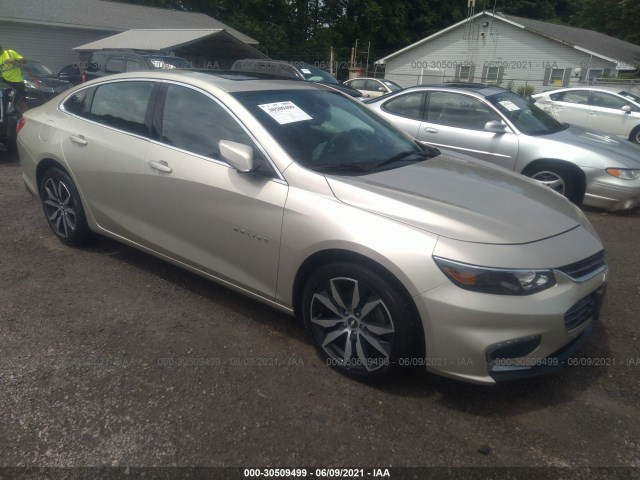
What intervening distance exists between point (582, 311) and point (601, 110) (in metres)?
12.6

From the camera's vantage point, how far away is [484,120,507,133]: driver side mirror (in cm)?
636

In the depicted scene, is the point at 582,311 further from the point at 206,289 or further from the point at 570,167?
the point at 570,167

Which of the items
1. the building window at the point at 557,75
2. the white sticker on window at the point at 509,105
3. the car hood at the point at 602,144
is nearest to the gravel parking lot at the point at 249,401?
the car hood at the point at 602,144

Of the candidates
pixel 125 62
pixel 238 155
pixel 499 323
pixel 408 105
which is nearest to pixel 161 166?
pixel 238 155

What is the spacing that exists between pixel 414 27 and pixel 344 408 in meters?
53.6

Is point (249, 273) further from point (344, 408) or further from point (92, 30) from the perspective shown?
point (92, 30)

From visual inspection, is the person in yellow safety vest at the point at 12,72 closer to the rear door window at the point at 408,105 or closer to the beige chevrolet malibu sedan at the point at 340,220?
the beige chevrolet malibu sedan at the point at 340,220

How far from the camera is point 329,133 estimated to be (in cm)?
347

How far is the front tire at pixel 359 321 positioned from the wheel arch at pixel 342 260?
0.02 metres

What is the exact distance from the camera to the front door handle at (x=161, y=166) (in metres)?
3.46

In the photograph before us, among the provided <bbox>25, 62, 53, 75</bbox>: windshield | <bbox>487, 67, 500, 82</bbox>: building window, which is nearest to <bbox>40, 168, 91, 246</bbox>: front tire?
<bbox>25, 62, 53, 75</bbox>: windshield

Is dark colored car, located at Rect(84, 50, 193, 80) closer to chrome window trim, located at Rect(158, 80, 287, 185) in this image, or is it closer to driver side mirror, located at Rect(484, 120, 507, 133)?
driver side mirror, located at Rect(484, 120, 507, 133)

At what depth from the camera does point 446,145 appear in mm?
6832

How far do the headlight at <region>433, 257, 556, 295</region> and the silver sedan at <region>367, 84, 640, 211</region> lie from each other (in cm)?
422
